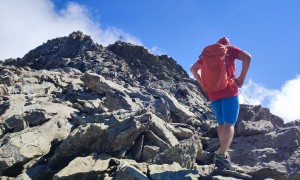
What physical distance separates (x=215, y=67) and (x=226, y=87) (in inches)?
25.3

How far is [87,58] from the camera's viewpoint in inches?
2327

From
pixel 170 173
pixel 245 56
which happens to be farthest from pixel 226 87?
pixel 170 173

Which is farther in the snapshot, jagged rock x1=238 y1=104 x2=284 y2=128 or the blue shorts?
jagged rock x1=238 y1=104 x2=284 y2=128

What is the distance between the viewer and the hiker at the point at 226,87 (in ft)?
34.6

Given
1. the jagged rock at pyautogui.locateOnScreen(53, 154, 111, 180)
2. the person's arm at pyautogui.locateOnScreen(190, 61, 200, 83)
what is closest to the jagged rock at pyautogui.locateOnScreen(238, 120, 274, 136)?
the person's arm at pyautogui.locateOnScreen(190, 61, 200, 83)

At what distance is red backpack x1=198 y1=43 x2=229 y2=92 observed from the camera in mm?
10461

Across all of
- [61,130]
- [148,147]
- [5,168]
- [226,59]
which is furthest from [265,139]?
[5,168]

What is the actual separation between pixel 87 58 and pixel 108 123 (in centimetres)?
4649

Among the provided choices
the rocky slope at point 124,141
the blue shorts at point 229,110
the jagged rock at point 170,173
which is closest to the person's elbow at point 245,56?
the blue shorts at point 229,110

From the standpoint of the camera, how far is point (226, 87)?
1066cm

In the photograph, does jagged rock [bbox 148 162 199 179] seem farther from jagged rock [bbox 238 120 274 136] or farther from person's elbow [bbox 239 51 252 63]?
jagged rock [bbox 238 120 274 136]

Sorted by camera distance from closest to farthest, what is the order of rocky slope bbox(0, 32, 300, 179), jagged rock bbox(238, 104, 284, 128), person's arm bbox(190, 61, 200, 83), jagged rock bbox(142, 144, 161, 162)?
rocky slope bbox(0, 32, 300, 179), person's arm bbox(190, 61, 200, 83), jagged rock bbox(142, 144, 161, 162), jagged rock bbox(238, 104, 284, 128)

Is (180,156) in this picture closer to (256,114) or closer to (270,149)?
(270,149)

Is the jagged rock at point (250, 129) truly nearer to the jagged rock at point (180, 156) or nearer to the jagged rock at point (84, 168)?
the jagged rock at point (180, 156)
